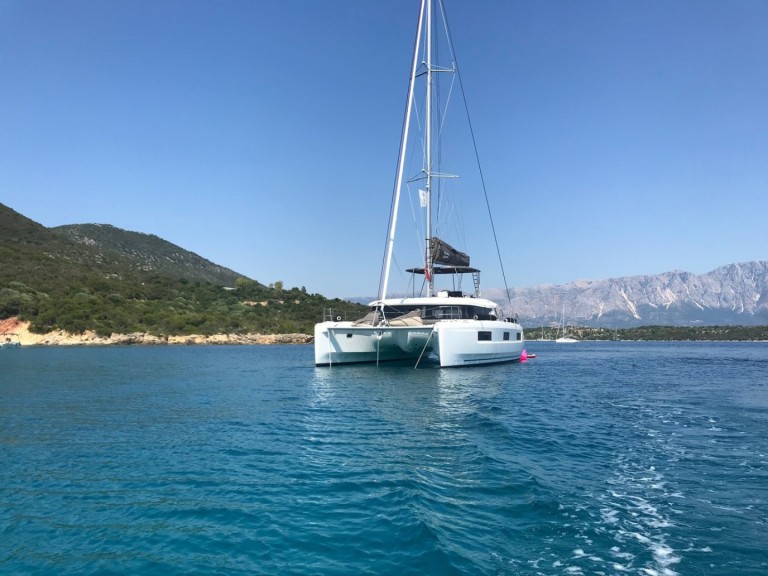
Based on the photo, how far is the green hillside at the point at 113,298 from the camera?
63.2m

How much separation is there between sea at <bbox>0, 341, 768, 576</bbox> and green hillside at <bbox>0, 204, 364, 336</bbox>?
53515 millimetres

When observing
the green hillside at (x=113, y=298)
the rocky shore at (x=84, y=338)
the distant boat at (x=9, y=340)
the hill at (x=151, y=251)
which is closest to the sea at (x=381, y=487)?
the distant boat at (x=9, y=340)

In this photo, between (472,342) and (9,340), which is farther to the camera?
(9,340)

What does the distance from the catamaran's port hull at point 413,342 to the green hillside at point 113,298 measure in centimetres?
4569

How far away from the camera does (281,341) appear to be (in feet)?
252

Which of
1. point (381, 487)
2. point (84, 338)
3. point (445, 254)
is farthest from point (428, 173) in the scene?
point (84, 338)

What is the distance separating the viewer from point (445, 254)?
33.2 m

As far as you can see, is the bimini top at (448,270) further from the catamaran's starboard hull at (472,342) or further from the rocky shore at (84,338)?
the rocky shore at (84,338)

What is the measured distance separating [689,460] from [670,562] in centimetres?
525

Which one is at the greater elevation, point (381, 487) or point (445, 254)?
point (445, 254)

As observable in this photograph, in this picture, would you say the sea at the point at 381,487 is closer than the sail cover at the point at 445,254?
Yes

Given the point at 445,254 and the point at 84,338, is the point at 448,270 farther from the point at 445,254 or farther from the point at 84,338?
the point at 84,338

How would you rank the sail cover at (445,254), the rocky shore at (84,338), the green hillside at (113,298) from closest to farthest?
the sail cover at (445,254)
the rocky shore at (84,338)
the green hillside at (113,298)

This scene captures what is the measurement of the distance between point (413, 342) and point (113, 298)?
196 ft
